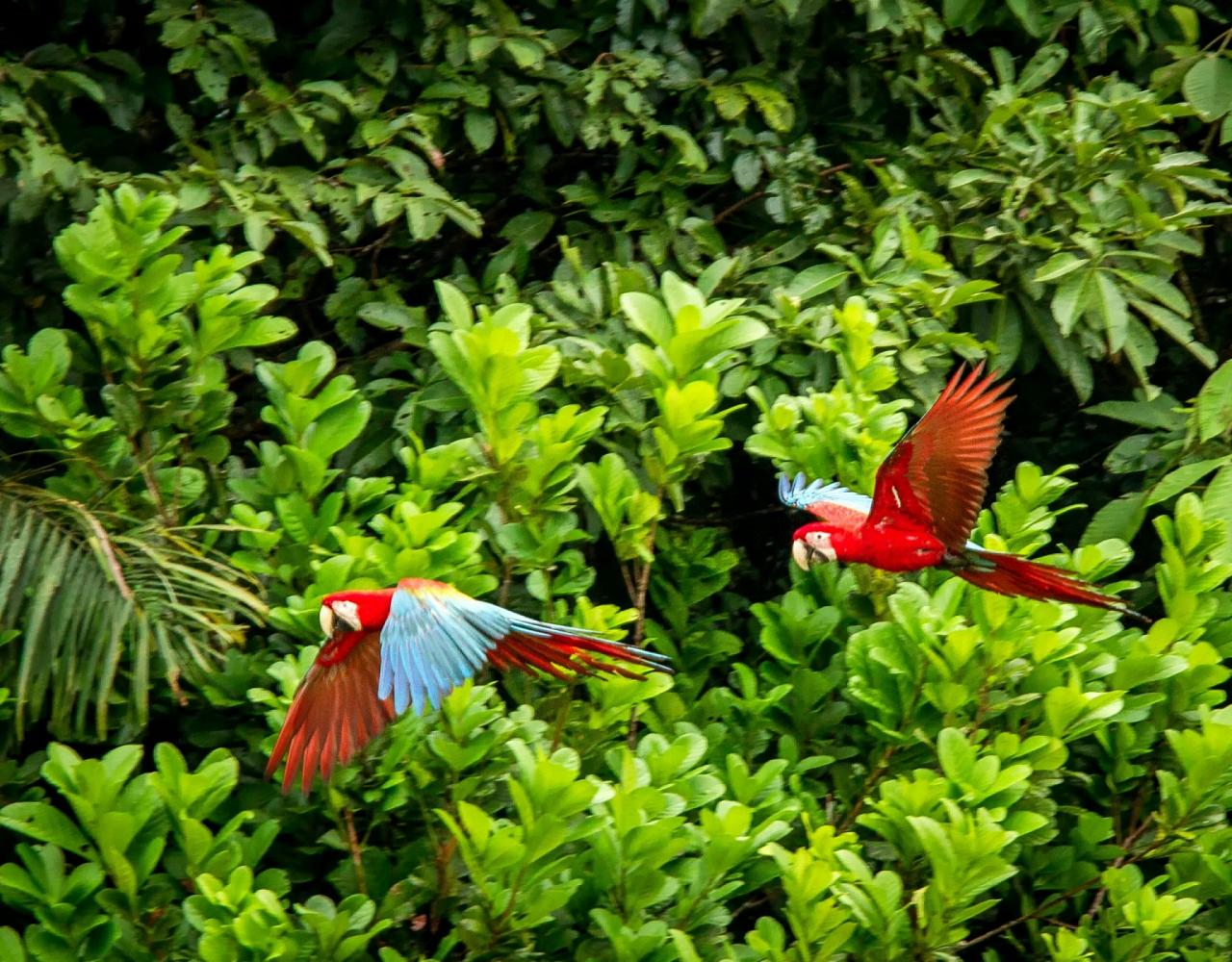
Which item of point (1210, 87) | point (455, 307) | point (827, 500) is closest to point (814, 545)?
point (827, 500)

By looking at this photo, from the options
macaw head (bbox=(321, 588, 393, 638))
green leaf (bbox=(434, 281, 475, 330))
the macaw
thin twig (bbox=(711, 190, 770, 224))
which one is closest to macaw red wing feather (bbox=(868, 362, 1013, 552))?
the macaw

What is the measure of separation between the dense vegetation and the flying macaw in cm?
6

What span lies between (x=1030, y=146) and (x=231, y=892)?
2.41m

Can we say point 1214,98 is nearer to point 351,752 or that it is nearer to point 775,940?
point 775,940

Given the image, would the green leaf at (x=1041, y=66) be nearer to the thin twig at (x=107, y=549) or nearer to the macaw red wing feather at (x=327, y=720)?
the macaw red wing feather at (x=327, y=720)

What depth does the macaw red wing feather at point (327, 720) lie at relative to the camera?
2688mm

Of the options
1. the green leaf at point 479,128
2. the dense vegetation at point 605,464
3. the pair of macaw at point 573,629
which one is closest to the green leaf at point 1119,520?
the dense vegetation at point 605,464

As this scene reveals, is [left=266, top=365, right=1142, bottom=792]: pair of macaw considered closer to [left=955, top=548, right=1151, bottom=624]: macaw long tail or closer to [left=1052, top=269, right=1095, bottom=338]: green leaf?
[left=955, top=548, right=1151, bottom=624]: macaw long tail

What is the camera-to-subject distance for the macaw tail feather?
2693mm

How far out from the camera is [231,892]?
2.55m

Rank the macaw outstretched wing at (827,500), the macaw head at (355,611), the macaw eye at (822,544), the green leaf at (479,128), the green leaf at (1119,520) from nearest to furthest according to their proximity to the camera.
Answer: the macaw head at (355,611)
the macaw eye at (822,544)
the macaw outstretched wing at (827,500)
the green leaf at (1119,520)
the green leaf at (479,128)

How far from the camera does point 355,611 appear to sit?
2.68 meters

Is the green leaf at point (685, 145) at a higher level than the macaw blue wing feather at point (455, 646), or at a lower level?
higher

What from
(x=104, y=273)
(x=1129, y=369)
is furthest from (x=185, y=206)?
(x=1129, y=369)
